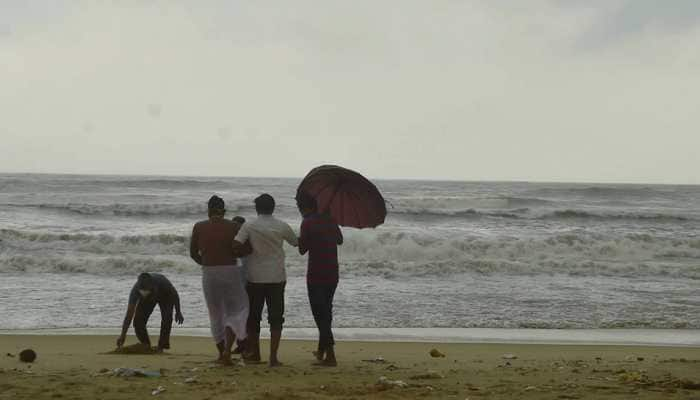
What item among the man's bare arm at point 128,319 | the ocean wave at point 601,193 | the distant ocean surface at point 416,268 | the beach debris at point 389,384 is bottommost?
the distant ocean surface at point 416,268

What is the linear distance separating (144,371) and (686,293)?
11.4 m

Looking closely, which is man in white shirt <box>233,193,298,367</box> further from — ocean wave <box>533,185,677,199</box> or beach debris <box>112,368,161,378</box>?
ocean wave <box>533,185,677,199</box>

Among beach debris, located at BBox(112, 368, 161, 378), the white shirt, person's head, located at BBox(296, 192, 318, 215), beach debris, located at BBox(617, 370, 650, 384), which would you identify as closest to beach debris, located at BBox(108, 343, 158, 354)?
beach debris, located at BBox(112, 368, 161, 378)

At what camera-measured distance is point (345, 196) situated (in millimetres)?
7703

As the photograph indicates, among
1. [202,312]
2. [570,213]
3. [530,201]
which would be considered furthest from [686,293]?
[530,201]

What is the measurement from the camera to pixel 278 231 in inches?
Answer: 283

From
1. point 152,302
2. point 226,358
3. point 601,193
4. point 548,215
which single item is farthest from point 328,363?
point 601,193

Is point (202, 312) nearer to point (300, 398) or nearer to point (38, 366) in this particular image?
point (38, 366)

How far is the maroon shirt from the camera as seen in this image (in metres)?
7.39

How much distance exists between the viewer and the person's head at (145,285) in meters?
8.23

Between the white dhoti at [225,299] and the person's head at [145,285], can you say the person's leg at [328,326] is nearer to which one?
the white dhoti at [225,299]

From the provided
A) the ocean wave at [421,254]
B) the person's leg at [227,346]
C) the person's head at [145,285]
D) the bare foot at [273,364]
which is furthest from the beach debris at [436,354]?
the ocean wave at [421,254]

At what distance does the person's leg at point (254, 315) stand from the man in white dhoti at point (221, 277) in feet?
0.28

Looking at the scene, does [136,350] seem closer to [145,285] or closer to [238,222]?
[145,285]
